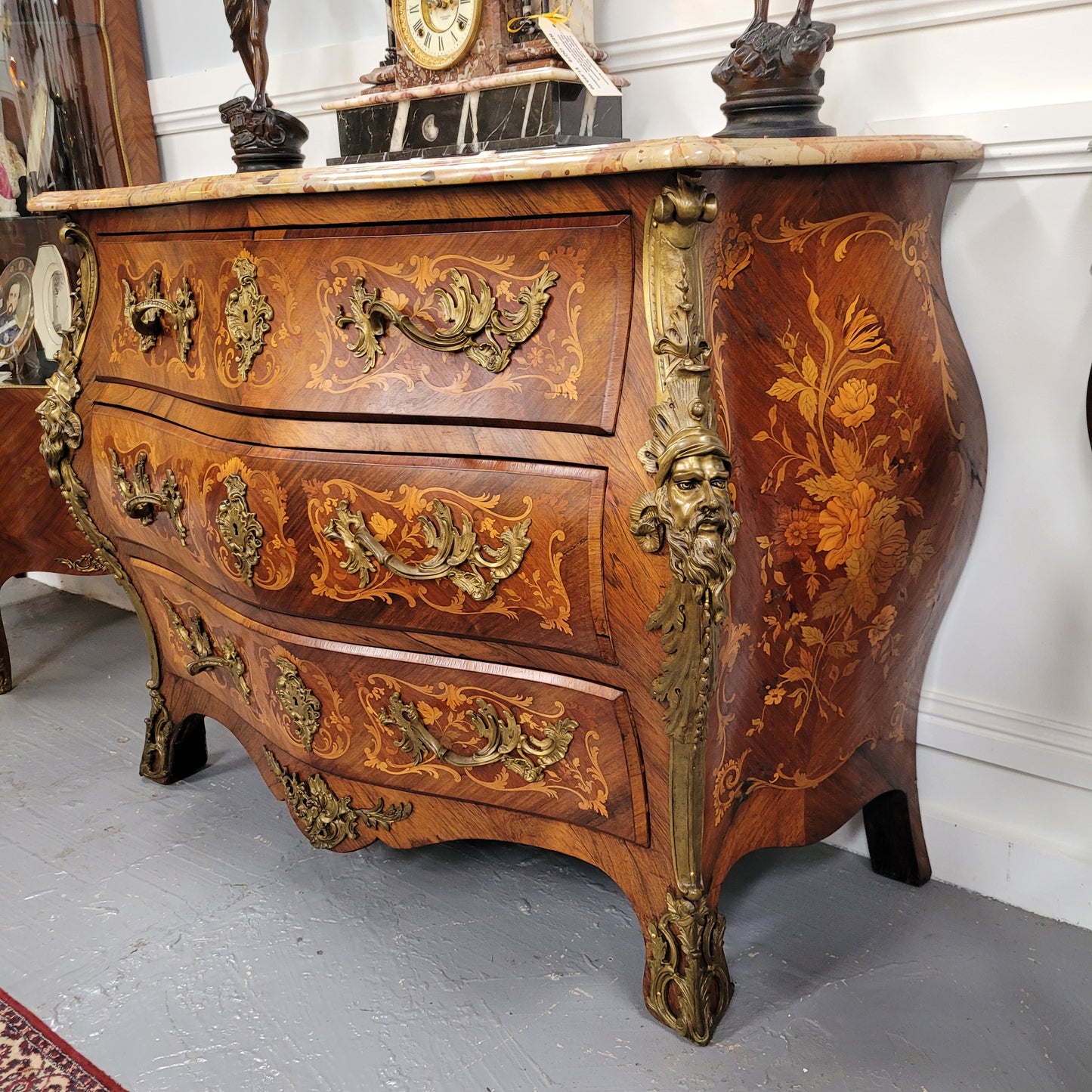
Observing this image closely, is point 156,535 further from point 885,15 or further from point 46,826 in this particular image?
point 885,15

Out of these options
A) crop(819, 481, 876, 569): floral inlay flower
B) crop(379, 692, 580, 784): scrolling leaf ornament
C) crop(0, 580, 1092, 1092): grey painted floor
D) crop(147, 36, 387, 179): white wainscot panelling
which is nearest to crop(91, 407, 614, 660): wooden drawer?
crop(379, 692, 580, 784): scrolling leaf ornament

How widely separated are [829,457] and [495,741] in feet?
1.71

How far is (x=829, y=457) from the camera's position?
3.66ft

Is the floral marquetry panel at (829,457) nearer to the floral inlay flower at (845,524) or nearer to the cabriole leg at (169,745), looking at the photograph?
the floral inlay flower at (845,524)

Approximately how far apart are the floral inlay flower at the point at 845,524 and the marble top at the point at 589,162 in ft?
1.18

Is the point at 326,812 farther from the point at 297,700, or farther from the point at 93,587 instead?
the point at 93,587

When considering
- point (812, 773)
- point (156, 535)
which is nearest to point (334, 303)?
point (156, 535)

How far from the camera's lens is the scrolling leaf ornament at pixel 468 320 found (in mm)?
1050

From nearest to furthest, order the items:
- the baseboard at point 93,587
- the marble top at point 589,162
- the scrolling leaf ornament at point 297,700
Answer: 1. the marble top at point 589,162
2. the scrolling leaf ornament at point 297,700
3. the baseboard at point 93,587

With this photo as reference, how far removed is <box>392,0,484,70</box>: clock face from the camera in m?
1.46

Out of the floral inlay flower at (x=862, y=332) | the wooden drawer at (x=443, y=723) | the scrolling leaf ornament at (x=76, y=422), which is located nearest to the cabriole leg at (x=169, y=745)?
the scrolling leaf ornament at (x=76, y=422)

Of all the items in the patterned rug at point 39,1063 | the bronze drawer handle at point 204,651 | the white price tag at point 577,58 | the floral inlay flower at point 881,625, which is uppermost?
the white price tag at point 577,58

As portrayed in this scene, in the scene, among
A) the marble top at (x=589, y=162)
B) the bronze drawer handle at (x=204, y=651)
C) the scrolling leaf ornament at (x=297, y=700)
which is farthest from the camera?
the bronze drawer handle at (x=204, y=651)

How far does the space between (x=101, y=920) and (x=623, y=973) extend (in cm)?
78
